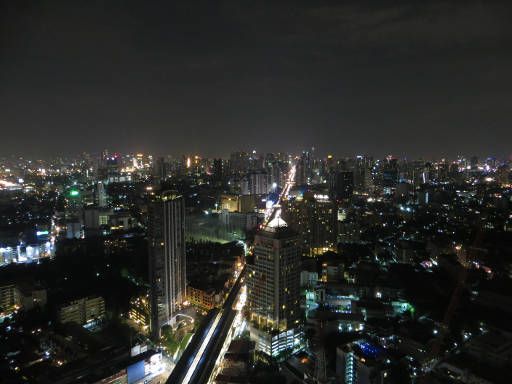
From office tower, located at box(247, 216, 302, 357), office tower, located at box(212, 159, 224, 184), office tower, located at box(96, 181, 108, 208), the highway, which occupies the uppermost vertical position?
office tower, located at box(212, 159, 224, 184)

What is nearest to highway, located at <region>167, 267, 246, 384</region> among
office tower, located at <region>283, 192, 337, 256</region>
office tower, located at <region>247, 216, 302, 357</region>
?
office tower, located at <region>247, 216, 302, 357</region>

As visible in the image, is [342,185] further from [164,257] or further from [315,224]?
[164,257]

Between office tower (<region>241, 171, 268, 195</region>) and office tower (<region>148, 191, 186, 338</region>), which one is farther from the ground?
office tower (<region>241, 171, 268, 195</region>)

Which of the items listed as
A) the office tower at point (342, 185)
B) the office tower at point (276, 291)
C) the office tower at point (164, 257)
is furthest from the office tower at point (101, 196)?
the office tower at point (276, 291)

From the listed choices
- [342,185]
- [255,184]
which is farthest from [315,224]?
[255,184]

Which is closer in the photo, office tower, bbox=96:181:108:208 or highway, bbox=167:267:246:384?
highway, bbox=167:267:246:384

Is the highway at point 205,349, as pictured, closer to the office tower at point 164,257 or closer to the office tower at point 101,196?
the office tower at point 164,257

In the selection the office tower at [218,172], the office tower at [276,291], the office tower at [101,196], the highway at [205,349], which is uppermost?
the office tower at [218,172]

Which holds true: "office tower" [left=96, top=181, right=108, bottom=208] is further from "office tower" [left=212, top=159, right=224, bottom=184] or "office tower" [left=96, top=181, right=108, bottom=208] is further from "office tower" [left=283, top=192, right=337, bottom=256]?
"office tower" [left=283, top=192, right=337, bottom=256]
